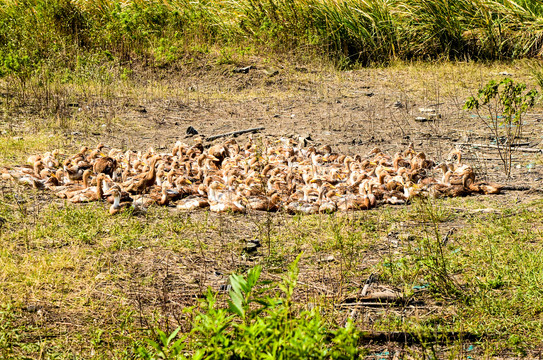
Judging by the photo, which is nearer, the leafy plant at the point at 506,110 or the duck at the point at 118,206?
the duck at the point at 118,206

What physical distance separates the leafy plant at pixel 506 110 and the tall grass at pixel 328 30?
389 cm

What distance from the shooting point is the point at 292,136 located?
9562 mm

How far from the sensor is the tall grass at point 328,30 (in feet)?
48.2

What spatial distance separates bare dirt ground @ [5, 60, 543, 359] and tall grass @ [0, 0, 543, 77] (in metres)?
0.97

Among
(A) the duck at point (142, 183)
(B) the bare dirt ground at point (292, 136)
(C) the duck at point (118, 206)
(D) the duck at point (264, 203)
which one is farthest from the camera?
(A) the duck at point (142, 183)

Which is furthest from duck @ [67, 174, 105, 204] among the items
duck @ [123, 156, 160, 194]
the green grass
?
duck @ [123, 156, 160, 194]

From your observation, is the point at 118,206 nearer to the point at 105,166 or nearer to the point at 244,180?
the point at 105,166

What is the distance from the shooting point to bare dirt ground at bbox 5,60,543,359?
171 inches

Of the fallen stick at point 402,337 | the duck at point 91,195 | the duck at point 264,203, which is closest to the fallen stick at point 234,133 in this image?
the duck at point 91,195

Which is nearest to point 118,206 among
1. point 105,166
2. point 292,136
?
point 105,166

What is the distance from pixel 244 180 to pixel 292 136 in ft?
9.34

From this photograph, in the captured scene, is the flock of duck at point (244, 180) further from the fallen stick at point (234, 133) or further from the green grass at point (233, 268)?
the fallen stick at point (234, 133)

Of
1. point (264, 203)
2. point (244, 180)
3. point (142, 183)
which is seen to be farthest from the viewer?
point (244, 180)

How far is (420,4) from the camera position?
49.4 ft
